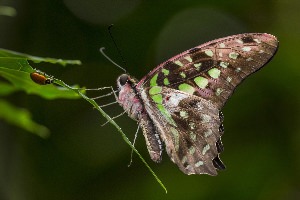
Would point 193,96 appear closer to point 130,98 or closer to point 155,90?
point 155,90

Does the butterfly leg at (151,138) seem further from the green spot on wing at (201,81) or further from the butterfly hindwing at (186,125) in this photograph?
the green spot on wing at (201,81)

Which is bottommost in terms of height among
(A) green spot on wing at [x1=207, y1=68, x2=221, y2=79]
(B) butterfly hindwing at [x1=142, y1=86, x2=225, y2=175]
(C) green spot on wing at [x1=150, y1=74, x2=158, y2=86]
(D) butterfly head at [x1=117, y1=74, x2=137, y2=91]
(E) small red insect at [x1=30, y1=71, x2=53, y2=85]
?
(B) butterfly hindwing at [x1=142, y1=86, x2=225, y2=175]

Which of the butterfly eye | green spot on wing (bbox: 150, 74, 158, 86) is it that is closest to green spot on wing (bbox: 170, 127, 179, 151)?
green spot on wing (bbox: 150, 74, 158, 86)

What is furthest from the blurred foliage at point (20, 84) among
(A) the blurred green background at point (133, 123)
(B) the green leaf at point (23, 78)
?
(A) the blurred green background at point (133, 123)

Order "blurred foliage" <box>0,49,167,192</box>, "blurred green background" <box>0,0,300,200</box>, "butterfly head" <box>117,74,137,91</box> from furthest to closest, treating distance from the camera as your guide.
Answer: "blurred green background" <box>0,0,300,200</box>
"butterfly head" <box>117,74,137,91</box>
"blurred foliage" <box>0,49,167,192</box>

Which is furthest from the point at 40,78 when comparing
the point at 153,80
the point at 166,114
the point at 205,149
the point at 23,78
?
the point at 205,149

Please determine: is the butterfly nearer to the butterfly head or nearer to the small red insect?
the butterfly head
